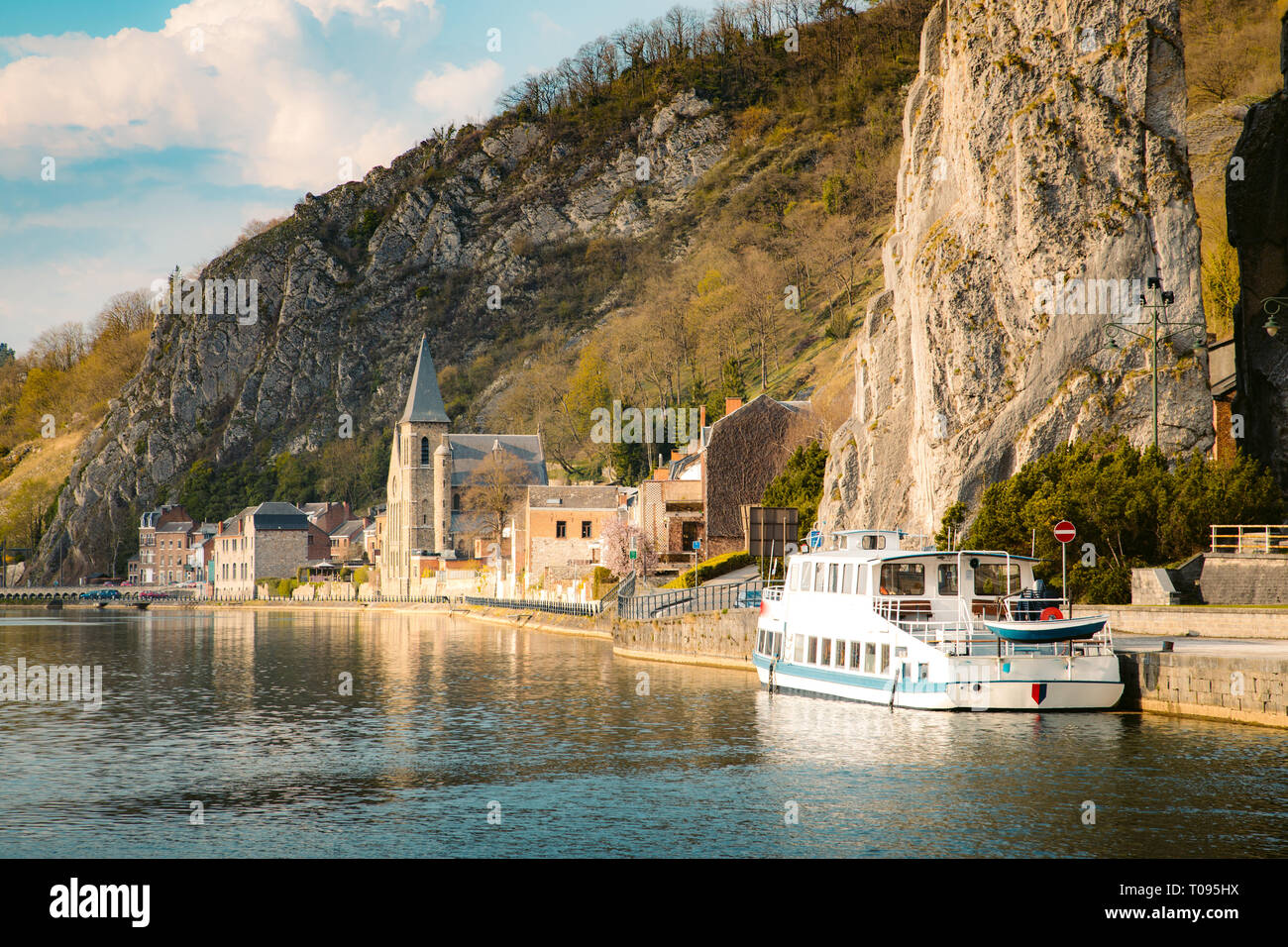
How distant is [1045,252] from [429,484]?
104860 mm

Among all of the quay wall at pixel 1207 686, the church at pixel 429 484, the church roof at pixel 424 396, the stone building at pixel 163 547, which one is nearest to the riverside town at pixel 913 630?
the quay wall at pixel 1207 686

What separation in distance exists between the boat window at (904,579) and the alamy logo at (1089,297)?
23.8 metres

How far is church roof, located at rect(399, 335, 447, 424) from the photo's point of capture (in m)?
151

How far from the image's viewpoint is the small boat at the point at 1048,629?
29.0m

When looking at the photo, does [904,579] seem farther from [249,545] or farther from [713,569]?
[249,545]

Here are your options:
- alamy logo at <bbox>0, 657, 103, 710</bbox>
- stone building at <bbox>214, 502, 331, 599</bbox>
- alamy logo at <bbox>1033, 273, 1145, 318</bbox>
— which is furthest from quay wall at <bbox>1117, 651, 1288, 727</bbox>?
stone building at <bbox>214, 502, 331, 599</bbox>

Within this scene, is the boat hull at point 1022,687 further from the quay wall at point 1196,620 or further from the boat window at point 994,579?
the quay wall at point 1196,620
